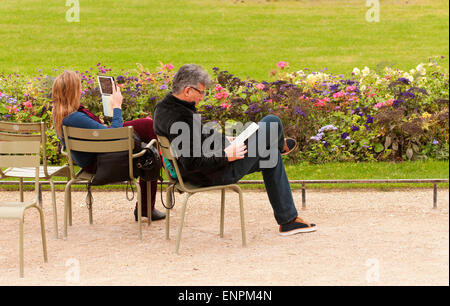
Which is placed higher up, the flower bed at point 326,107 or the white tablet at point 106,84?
the white tablet at point 106,84

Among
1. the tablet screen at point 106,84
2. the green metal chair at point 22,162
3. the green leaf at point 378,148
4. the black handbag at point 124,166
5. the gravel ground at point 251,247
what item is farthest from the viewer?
the green leaf at point 378,148

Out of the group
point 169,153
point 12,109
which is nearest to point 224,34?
point 12,109

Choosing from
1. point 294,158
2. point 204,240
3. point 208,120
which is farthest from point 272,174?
point 208,120

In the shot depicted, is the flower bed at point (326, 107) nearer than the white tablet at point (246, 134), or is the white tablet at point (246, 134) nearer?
the white tablet at point (246, 134)

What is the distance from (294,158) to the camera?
293 inches

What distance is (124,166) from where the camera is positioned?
16.8ft

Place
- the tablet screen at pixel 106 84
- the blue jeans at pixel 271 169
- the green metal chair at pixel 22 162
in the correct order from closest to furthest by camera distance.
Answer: the green metal chair at pixel 22 162
the blue jeans at pixel 271 169
the tablet screen at pixel 106 84

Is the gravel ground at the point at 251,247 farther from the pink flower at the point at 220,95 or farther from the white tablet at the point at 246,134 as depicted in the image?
the pink flower at the point at 220,95

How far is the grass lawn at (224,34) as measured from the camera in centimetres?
1473

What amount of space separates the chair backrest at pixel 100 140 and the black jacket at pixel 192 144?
0.29 meters

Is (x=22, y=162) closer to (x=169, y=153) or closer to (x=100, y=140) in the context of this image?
(x=100, y=140)

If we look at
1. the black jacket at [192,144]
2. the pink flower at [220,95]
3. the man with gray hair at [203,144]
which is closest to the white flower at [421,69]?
the pink flower at [220,95]

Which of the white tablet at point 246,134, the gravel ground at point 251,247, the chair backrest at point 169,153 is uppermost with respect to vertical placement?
the white tablet at point 246,134

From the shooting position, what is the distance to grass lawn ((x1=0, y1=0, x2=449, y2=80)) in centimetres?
1473
